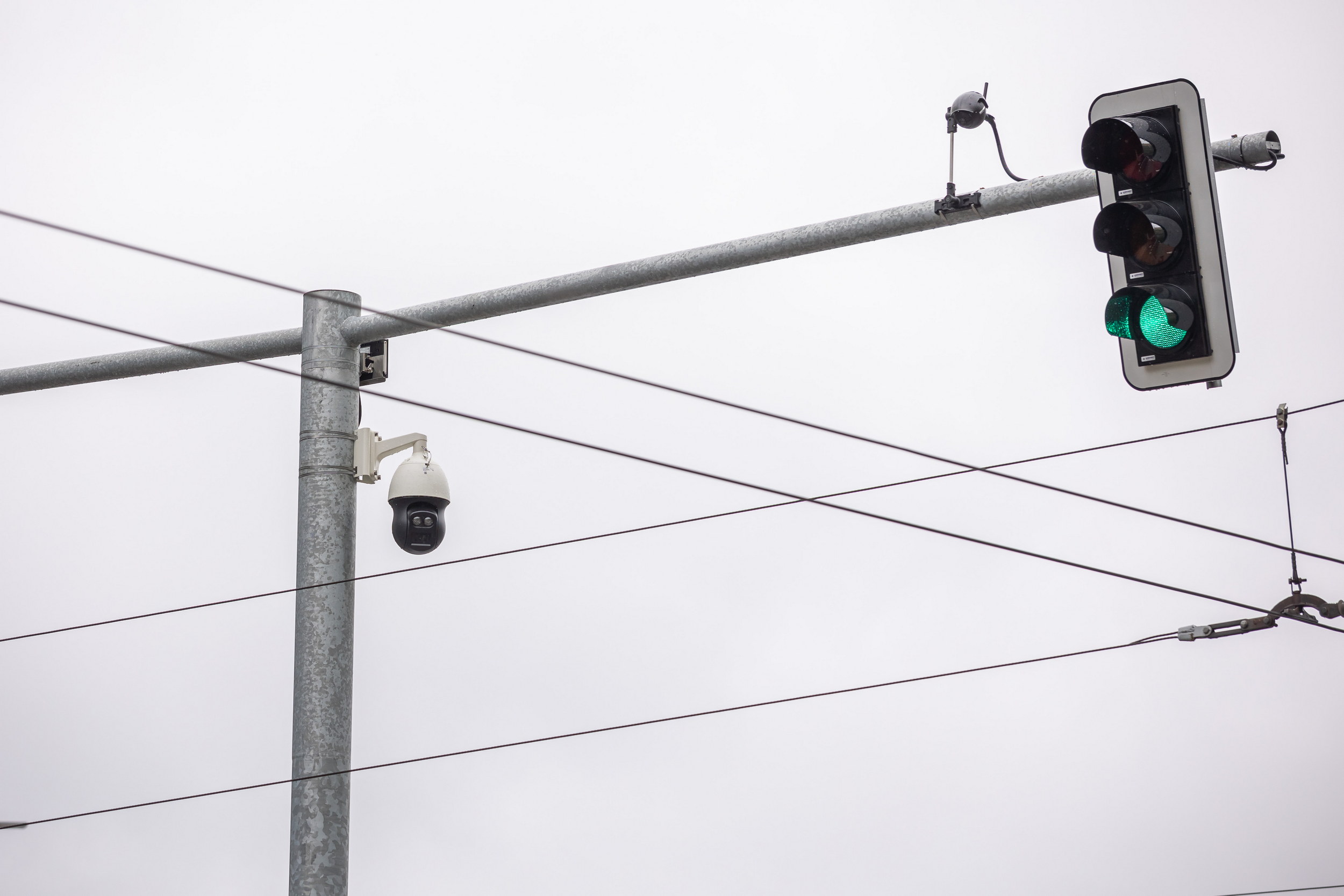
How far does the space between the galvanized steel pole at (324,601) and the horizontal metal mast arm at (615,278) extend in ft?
0.49

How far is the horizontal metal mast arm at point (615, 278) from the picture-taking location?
19.8 feet

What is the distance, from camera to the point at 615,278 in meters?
6.61

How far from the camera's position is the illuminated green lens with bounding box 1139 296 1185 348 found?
17.9ft

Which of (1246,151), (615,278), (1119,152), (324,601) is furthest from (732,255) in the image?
(324,601)

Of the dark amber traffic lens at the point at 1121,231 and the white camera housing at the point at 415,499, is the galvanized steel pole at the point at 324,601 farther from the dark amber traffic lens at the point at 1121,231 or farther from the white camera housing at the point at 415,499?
the dark amber traffic lens at the point at 1121,231

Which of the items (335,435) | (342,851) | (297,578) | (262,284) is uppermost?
(262,284)

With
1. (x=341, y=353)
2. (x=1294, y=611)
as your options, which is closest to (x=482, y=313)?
(x=341, y=353)

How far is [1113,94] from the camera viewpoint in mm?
5762

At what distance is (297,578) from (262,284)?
51.6 inches

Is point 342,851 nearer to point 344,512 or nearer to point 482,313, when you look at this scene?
point 344,512

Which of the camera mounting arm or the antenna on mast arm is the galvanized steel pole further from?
the antenna on mast arm

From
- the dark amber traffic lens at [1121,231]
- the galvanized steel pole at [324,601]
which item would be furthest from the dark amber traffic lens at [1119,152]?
the galvanized steel pole at [324,601]

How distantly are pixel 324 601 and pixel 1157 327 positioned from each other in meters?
3.71

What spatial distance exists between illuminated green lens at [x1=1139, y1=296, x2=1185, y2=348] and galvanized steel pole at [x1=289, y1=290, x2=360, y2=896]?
3540 millimetres
